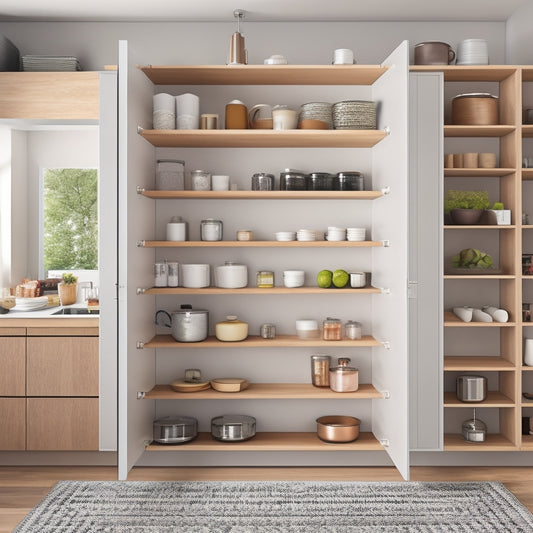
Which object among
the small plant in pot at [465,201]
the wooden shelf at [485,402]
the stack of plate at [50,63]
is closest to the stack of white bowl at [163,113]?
the stack of plate at [50,63]

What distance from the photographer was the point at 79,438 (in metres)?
3.43

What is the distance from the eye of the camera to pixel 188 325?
337 cm

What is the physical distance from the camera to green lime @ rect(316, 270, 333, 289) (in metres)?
3.40

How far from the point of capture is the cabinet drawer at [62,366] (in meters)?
3.40

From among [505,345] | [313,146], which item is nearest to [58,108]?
[313,146]

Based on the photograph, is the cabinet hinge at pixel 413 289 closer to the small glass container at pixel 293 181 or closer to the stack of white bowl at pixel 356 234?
the stack of white bowl at pixel 356 234

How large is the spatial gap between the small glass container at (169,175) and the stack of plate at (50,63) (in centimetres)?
Result: 81

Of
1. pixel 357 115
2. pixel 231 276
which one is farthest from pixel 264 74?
pixel 231 276

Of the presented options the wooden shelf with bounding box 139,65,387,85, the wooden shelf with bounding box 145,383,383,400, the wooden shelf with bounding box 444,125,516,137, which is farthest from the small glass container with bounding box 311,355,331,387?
the wooden shelf with bounding box 139,65,387,85


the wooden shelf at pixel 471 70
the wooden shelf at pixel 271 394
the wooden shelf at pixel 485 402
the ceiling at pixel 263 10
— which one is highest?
the ceiling at pixel 263 10

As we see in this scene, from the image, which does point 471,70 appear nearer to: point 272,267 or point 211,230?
point 272,267

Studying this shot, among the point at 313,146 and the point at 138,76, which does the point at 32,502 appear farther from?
the point at 313,146

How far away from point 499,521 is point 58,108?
3281 mm

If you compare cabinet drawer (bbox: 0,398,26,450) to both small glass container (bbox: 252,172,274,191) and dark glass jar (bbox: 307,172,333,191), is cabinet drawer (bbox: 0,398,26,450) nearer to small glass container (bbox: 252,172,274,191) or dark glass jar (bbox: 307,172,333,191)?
small glass container (bbox: 252,172,274,191)
